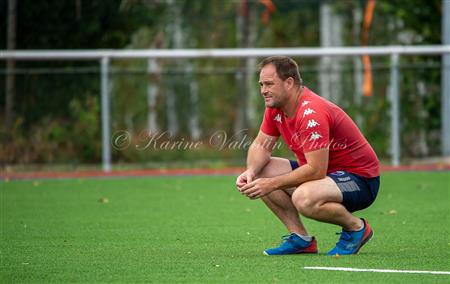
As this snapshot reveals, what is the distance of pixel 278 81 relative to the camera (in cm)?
796

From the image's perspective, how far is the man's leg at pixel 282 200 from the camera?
8250 mm

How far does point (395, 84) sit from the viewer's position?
19.9 meters

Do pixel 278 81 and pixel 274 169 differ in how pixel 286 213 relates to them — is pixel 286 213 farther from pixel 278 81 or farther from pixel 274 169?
pixel 278 81

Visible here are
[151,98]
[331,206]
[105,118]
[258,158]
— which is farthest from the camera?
[151,98]

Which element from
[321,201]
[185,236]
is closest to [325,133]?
[321,201]

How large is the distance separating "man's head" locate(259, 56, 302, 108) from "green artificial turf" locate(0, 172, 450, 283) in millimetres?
1167

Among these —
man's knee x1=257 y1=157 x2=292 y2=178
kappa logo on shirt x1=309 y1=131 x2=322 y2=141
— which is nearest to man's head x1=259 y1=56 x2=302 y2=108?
kappa logo on shirt x1=309 y1=131 x2=322 y2=141

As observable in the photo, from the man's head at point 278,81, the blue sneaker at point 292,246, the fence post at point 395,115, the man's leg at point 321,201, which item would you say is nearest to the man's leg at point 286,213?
the blue sneaker at point 292,246

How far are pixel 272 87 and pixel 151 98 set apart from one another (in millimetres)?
12749

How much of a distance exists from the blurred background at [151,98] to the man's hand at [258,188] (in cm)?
1165

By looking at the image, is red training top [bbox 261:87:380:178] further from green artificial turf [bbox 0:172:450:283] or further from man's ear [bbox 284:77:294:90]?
green artificial turf [bbox 0:172:450:283]

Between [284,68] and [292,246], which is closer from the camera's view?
[284,68]

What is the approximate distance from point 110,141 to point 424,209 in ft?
28.2

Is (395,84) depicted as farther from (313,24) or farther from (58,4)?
(313,24)
